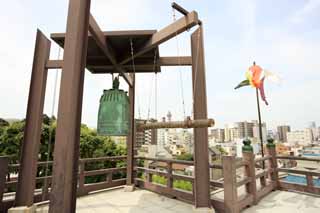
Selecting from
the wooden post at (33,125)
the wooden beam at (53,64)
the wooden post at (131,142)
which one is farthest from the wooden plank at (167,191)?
the wooden beam at (53,64)

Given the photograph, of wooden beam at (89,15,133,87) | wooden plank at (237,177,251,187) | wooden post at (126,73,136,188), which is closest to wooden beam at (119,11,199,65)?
wooden beam at (89,15,133,87)

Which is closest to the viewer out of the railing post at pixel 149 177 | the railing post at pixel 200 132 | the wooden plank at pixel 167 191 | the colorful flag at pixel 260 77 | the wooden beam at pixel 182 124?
the wooden beam at pixel 182 124

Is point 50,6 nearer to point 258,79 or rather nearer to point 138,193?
point 138,193

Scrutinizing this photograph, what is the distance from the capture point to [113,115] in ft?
6.46

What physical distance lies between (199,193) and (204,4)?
265cm

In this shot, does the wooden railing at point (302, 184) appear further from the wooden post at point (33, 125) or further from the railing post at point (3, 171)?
the railing post at point (3, 171)

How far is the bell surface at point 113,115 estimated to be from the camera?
76.8 inches

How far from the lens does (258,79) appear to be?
5.24 m

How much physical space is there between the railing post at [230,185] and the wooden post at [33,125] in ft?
9.12

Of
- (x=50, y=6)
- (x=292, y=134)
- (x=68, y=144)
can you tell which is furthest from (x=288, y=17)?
(x=292, y=134)

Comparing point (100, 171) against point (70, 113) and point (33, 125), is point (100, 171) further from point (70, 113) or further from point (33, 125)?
point (70, 113)

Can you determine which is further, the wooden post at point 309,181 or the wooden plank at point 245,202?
the wooden post at point 309,181

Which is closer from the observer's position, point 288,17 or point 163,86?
point 163,86

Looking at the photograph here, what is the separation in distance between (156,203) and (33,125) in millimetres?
2330
